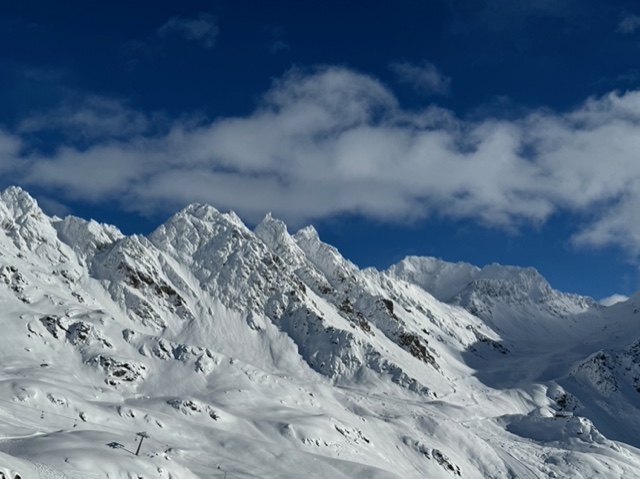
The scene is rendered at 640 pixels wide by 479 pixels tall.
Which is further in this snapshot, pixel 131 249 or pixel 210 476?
pixel 131 249

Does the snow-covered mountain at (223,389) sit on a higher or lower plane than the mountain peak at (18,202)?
lower

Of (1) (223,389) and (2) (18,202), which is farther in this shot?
(2) (18,202)

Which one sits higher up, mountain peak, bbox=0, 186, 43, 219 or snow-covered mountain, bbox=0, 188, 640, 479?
mountain peak, bbox=0, 186, 43, 219

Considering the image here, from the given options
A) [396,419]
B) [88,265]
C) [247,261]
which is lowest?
[396,419]

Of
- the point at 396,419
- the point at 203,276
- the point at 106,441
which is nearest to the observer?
the point at 106,441

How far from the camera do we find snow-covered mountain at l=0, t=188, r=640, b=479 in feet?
279

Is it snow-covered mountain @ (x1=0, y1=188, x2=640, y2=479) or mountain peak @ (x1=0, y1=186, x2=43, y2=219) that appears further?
mountain peak @ (x1=0, y1=186, x2=43, y2=219)

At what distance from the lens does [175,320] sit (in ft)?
536

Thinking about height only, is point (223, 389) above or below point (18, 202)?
below

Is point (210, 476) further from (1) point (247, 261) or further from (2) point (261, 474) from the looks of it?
(1) point (247, 261)

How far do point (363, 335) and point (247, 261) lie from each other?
3980 centimetres

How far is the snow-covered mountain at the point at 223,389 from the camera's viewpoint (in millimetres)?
85062

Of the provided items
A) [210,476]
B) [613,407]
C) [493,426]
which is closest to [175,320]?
[493,426]

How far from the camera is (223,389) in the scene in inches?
4934
